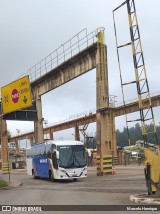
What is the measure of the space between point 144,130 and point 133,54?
3.49m

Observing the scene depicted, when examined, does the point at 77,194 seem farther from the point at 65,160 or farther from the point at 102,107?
the point at 102,107

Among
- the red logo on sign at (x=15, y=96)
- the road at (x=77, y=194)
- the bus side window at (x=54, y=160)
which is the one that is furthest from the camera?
the red logo on sign at (x=15, y=96)

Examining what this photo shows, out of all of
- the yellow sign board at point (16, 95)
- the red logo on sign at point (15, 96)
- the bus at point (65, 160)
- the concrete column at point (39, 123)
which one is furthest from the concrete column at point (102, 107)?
the concrete column at point (39, 123)

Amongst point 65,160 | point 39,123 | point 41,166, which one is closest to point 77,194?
point 65,160

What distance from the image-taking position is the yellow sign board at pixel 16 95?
33625mm

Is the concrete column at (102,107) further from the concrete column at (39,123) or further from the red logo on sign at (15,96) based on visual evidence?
the concrete column at (39,123)

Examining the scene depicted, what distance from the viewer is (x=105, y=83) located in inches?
1264

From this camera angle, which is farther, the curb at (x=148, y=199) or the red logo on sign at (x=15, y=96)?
the red logo on sign at (x=15, y=96)

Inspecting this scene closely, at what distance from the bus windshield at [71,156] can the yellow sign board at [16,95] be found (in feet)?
21.6

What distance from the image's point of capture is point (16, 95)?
115ft

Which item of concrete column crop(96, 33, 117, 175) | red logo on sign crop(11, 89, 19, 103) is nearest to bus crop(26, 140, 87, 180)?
concrete column crop(96, 33, 117, 175)

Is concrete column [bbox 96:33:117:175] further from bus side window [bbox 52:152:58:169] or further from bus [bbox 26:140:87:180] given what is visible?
bus side window [bbox 52:152:58:169]

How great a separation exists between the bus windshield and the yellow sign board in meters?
6.60

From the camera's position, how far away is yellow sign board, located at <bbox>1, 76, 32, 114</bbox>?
33625 mm
